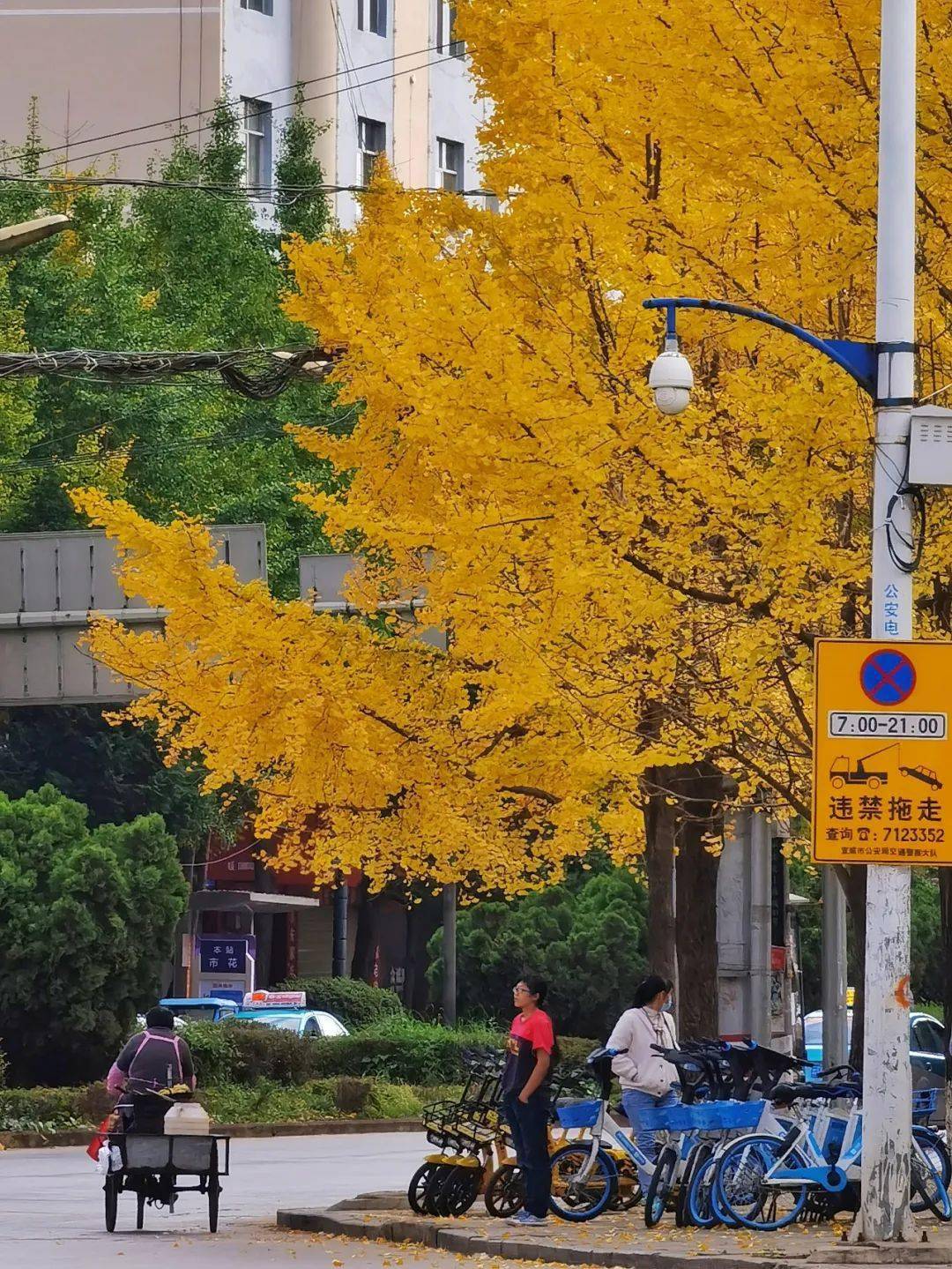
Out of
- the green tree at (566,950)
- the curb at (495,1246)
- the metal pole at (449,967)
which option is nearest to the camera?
the curb at (495,1246)

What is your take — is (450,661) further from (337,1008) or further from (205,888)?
(205,888)

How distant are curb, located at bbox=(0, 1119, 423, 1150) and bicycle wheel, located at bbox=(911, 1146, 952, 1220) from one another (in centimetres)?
1486

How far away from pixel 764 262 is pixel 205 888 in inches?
1530

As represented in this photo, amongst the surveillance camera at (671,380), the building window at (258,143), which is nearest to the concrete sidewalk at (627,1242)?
the surveillance camera at (671,380)

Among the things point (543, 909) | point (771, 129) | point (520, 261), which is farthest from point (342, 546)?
point (543, 909)

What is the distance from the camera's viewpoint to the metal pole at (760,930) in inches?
1075

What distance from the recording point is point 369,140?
6481 cm

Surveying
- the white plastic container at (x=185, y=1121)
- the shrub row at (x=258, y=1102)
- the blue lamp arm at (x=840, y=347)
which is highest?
the blue lamp arm at (x=840, y=347)

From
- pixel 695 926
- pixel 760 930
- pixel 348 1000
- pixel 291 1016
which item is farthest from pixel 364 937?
pixel 695 926

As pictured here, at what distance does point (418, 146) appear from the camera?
66.3 m

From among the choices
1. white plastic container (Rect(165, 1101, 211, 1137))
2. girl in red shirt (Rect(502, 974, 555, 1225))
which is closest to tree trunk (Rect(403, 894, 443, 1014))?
white plastic container (Rect(165, 1101, 211, 1137))

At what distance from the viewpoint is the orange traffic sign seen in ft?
46.2

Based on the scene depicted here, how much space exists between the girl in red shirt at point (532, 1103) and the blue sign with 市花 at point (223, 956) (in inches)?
1280

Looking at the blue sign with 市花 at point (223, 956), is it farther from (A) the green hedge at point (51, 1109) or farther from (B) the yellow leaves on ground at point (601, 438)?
(B) the yellow leaves on ground at point (601, 438)
